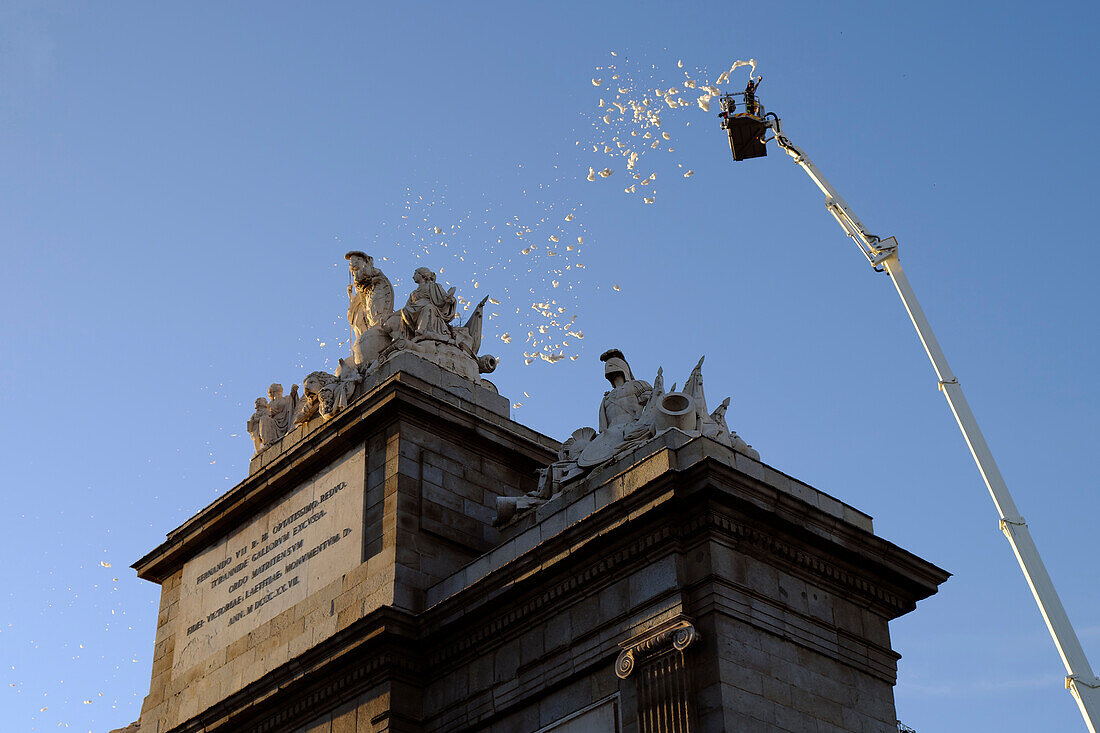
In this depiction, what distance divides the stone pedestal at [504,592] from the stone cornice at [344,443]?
0.04 metres

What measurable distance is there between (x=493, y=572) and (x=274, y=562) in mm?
5517

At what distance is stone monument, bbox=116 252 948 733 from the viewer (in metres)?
17.3

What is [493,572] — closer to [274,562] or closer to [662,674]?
[662,674]

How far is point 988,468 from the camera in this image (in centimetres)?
2683

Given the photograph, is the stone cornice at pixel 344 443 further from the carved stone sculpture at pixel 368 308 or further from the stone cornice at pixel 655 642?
the stone cornice at pixel 655 642

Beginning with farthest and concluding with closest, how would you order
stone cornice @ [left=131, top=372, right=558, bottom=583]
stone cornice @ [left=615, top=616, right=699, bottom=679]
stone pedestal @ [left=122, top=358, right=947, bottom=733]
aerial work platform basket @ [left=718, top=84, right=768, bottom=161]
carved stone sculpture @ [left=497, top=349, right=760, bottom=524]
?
aerial work platform basket @ [left=718, top=84, right=768, bottom=161] < stone cornice @ [left=131, top=372, right=558, bottom=583] < carved stone sculpture @ [left=497, top=349, right=760, bottom=524] < stone pedestal @ [left=122, top=358, right=947, bottom=733] < stone cornice @ [left=615, top=616, right=699, bottom=679]

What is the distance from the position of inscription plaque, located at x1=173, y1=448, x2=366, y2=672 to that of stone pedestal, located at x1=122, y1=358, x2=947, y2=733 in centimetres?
4

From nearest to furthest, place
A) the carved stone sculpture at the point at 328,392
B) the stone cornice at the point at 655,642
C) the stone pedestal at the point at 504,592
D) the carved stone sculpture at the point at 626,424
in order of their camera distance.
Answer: the stone cornice at the point at 655,642 < the stone pedestal at the point at 504,592 < the carved stone sculpture at the point at 626,424 < the carved stone sculpture at the point at 328,392

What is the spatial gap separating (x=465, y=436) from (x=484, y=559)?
328 centimetres

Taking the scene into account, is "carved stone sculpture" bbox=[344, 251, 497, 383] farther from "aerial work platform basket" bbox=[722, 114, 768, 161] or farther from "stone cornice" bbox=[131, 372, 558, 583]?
"aerial work platform basket" bbox=[722, 114, 768, 161]

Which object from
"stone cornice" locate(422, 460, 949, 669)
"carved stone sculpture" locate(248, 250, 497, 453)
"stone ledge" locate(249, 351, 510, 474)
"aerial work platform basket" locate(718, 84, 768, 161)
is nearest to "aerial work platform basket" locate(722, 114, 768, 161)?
"aerial work platform basket" locate(718, 84, 768, 161)

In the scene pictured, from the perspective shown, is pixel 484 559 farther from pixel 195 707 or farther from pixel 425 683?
pixel 195 707

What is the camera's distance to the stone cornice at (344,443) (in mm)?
22453

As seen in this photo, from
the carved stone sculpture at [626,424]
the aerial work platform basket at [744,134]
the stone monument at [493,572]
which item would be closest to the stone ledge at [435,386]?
the stone monument at [493,572]
